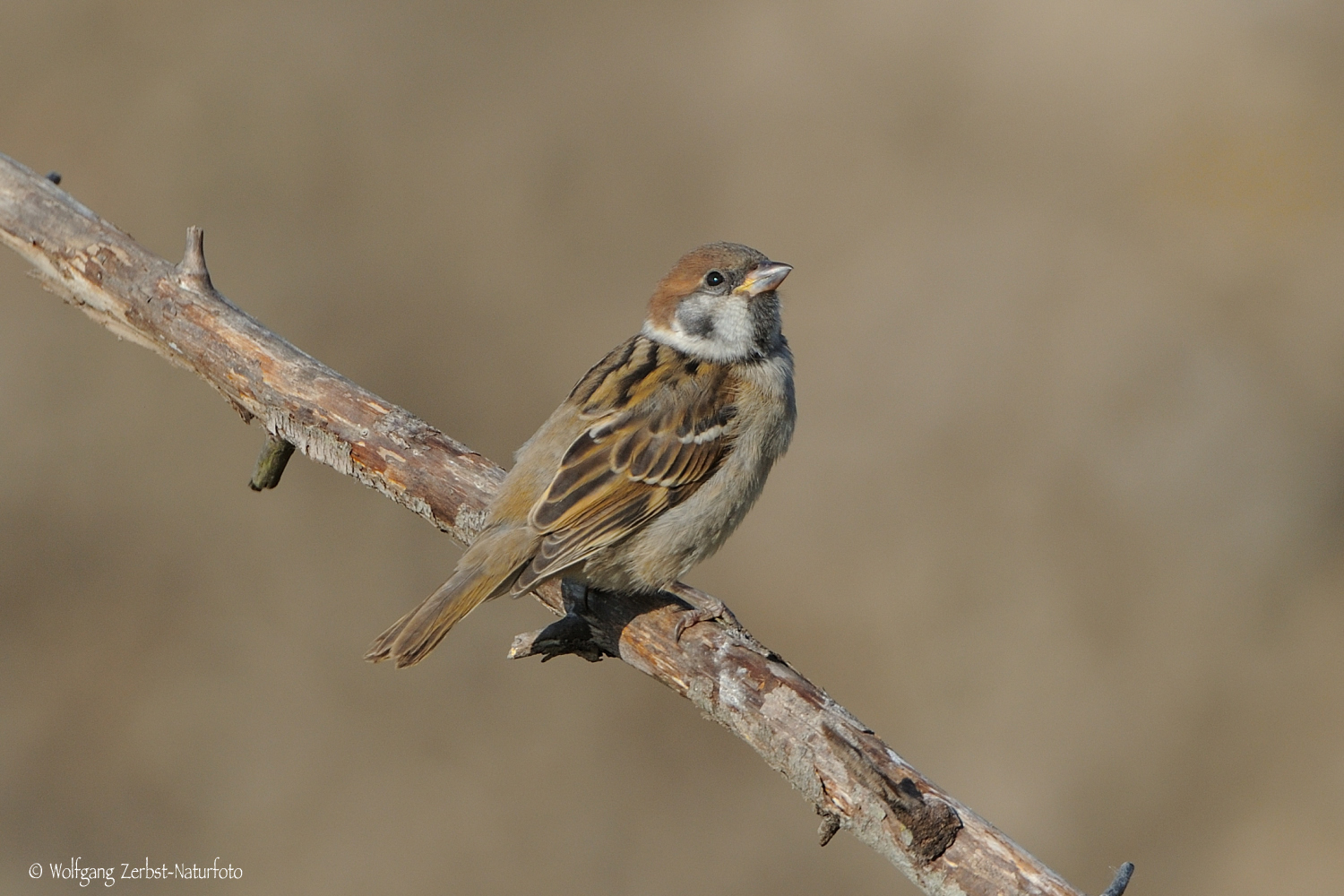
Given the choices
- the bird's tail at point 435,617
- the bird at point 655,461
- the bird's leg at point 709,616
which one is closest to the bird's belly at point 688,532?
the bird at point 655,461

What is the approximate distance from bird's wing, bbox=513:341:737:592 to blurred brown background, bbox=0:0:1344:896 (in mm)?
3500

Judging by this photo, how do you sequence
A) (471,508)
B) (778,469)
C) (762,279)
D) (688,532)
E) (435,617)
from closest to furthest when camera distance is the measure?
1. (435,617)
2. (688,532)
3. (471,508)
4. (762,279)
5. (778,469)

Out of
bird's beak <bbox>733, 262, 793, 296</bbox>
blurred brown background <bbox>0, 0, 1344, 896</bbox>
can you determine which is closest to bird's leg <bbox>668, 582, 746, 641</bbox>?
bird's beak <bbox>733, 262, 793, 296</bbox>

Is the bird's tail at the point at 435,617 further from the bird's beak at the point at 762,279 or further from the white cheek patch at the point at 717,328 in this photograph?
the bird's beak at the point at 762,279

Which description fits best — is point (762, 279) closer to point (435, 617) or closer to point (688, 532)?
point (688, 532)

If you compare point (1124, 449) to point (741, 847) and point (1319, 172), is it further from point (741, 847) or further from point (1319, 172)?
point (741, 847)

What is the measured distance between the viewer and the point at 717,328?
211 inches

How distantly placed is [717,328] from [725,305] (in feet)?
0.36

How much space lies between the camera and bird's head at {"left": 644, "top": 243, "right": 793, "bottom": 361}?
5348mm

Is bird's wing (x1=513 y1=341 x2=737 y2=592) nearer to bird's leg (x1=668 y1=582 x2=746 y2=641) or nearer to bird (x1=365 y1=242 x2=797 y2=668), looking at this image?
bird (x1=365 y1=242 x2=797 y2=668)

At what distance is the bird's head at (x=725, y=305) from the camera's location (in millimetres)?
5348

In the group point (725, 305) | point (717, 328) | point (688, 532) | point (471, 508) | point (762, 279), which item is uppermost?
point (762, 279)

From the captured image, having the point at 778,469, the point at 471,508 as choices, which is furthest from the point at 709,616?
the point at 778,469

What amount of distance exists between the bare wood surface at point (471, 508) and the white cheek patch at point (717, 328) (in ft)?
3.50
